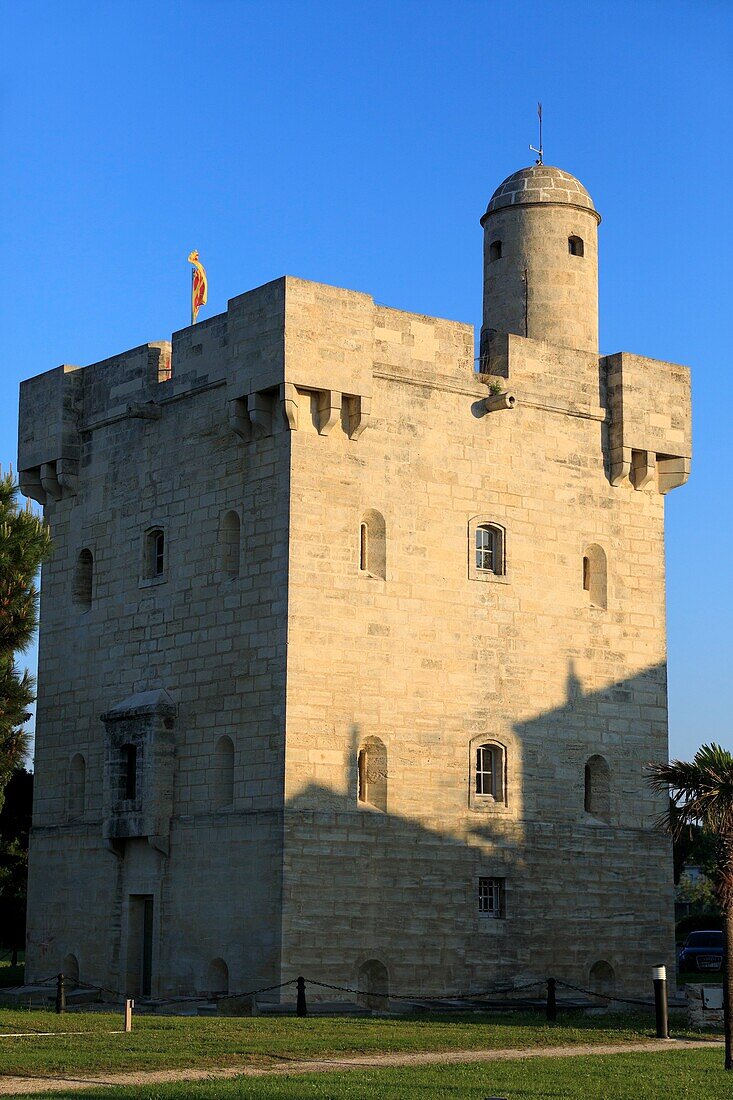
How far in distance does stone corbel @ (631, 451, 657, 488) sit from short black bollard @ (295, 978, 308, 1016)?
13399 mm

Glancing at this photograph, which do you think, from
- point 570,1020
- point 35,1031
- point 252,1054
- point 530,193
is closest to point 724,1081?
point 252,1054

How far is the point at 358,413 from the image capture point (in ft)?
104

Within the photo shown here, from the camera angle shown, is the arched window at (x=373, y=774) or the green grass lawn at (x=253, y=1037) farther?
the arched window at (x=373, y=774)

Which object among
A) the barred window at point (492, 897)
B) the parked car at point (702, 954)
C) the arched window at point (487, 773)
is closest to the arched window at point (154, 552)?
the arched window at point (487, 773)

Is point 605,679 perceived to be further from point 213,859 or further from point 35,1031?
point 35,1031

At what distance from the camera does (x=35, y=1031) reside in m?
25.2

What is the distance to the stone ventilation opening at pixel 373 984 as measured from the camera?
3022 cm

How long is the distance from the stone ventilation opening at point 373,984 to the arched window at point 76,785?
7898 mm

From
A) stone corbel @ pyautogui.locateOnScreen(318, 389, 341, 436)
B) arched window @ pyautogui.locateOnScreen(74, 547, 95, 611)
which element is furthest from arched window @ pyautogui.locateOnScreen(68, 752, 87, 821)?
stone corbel @ pyautogui.locateOnScreen(318, 389, 341, 436)

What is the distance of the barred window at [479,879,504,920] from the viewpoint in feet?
107

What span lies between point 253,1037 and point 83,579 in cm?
1428

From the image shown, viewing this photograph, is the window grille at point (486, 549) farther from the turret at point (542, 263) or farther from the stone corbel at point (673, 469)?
the stone corbel at point (673, 469)

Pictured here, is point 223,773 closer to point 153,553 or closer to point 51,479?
point 153,553

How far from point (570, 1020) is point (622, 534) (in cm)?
1106
